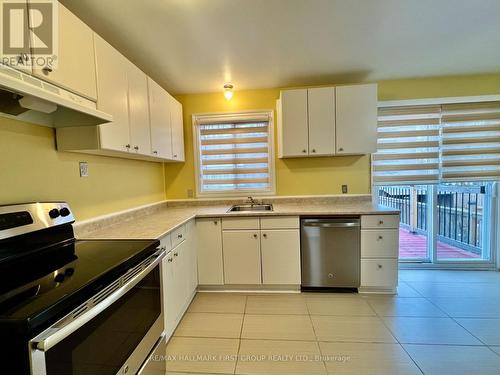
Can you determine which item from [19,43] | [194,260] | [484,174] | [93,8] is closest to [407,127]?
[484,174]

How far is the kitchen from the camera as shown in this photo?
45.0 inches

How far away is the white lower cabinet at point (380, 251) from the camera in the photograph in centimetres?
248

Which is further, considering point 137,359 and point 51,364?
point 137,359

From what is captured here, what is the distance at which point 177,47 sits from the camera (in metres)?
2.10

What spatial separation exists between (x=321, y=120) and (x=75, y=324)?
2.72 metres

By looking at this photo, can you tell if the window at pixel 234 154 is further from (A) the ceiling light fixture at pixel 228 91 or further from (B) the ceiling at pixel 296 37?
(B) the ceiling at pixel 296 37

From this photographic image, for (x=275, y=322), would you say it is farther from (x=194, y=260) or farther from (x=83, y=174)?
(x=83, y=174)

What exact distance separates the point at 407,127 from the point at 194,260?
305 centimetres

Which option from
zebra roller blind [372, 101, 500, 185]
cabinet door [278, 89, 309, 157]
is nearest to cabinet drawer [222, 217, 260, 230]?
cabinet door [278, 89, 309, 157]

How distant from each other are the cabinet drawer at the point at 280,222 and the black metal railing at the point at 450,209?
1.42 meters

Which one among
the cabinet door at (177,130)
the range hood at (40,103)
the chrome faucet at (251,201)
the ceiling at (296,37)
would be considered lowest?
the chrome faucet at (251,201)

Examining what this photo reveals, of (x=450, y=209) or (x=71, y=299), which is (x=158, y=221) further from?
(x=450, y=209)

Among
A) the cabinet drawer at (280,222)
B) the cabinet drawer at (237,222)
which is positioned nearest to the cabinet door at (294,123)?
the cabinet drawer at (280,222)

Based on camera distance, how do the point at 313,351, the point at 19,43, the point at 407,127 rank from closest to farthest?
the point at 19,43 < the point at 313,351 < the point at 407,127
